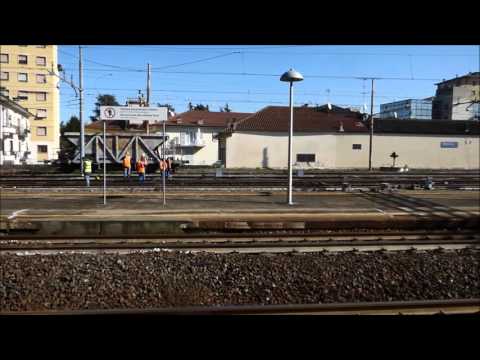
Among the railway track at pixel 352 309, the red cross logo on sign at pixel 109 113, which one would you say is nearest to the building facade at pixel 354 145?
the red cross logo on sign at pixel 109 113

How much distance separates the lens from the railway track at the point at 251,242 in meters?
7.93

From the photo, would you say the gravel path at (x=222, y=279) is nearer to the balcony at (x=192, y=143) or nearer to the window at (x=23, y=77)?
the balcony at (x=192, y=143)

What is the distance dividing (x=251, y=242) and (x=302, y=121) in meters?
39.1

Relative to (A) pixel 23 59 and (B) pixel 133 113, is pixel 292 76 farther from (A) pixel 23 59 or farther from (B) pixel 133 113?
(A) pixel 23 59

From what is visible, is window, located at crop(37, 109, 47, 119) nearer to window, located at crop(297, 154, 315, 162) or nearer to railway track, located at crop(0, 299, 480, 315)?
window, located at crop(297, 154, 315, 162)

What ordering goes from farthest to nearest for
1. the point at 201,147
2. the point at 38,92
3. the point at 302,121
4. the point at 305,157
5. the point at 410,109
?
1. the point at 38,92
2. the point at 201,147
3. the point at 302,121
4. the point at 305,157
5. the point at 410,109

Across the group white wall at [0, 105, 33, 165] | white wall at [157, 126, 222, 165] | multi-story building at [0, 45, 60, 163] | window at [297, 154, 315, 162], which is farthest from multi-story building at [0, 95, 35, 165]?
window at [297, 154, 315, 162]

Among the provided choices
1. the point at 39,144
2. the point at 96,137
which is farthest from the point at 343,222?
the point at 39,144

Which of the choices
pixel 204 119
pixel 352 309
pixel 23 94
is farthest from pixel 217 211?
pixel 23 94

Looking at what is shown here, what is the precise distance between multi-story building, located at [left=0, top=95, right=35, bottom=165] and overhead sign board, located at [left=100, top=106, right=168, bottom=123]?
30.4m

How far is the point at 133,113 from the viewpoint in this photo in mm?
11531

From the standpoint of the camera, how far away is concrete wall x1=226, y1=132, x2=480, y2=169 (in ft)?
146
